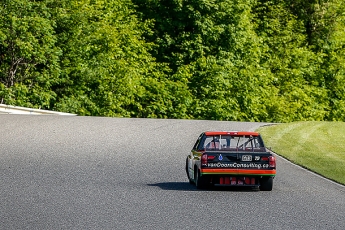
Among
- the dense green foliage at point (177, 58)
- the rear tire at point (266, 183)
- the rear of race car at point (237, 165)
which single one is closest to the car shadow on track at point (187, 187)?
the rear tire at point (266, 183)

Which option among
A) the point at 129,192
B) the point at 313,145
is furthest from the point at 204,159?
the point at 313,145

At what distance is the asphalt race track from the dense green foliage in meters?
20.6

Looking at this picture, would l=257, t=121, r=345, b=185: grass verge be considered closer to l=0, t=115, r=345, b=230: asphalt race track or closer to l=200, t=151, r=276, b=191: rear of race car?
l=0, t=115, r=345, b=230: asphalt race track

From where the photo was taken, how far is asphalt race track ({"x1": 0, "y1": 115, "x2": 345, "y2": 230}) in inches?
511

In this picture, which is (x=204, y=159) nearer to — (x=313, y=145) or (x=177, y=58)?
(x=313, y=145)

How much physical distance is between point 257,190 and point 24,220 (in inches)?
258

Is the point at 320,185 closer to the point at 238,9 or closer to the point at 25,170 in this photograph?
the point at 25,170

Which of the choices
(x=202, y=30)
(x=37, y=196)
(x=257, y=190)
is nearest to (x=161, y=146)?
(x=257, y=190)

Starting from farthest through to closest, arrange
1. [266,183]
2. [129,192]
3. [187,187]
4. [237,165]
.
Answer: [187,187]
[266,183]
[237,165]
[129,192]

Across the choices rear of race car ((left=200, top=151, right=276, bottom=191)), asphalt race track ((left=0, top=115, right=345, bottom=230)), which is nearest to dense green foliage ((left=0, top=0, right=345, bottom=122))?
asphalt race track ((left=0, top=115, right=345, bottom=230))

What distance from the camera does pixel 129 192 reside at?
1681 cm

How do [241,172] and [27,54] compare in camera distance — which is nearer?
[241,172]

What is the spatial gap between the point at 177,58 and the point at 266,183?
142 ft

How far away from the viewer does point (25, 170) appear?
68.1 feet
